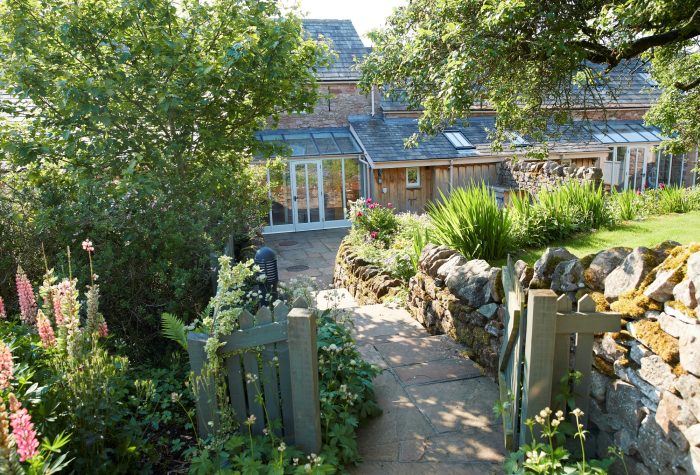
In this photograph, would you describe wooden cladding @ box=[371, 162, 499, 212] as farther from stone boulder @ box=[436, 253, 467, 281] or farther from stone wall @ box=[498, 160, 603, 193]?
stone boulder @ box=[436, 253, 467, 281]

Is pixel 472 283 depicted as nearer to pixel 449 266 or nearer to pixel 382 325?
pixel 449 266

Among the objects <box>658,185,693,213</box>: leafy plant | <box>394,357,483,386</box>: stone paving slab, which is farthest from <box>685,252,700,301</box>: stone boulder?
<box>658,185,693,213</box>: leafy plant

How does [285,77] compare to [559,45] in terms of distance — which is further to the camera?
[285,77]

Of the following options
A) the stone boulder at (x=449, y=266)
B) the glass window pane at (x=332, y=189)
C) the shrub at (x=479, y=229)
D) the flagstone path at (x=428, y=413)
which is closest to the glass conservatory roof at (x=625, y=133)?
the glass window pane at (x=332, y=189)

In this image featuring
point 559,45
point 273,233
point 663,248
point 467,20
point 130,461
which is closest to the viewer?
point 130,461

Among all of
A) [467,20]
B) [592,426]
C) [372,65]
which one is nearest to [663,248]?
[592,426]

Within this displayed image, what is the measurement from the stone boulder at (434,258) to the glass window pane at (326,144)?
1352 cm

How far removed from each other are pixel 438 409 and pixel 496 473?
82 cm

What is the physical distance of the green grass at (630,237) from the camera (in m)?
6.38

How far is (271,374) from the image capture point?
10.6ft

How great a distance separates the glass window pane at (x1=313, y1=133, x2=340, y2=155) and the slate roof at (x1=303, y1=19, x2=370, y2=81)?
2.53m

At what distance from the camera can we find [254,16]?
6.62m

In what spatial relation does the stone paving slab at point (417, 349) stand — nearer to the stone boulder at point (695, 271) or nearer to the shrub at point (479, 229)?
the shrub at point (479, 229)

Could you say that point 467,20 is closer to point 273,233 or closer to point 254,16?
point 254,16
